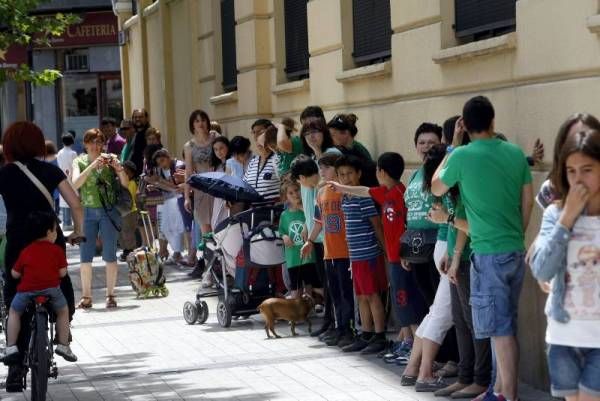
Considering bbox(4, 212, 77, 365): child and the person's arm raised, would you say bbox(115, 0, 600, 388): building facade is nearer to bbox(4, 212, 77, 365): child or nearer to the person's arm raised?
the person's arm raised

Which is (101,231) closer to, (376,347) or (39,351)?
(376,347)

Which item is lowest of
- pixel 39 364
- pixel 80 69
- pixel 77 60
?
pixel 39 364

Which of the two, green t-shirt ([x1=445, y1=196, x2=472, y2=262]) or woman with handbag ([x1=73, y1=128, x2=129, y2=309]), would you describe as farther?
woman with handbag ([x1=73, y1=128, x2=129, y2=309])

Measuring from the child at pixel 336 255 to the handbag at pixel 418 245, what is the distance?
1.58m

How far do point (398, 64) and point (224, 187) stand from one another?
2132mm

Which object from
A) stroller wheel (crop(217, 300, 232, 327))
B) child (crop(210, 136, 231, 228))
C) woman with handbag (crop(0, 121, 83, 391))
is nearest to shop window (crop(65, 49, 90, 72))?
child (crop(210, 136, 231, 228))

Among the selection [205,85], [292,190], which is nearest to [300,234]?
[292,190]

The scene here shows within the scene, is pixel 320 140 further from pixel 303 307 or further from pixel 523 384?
pixel 523 384

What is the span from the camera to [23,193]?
9750mm

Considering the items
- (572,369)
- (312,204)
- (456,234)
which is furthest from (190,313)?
(572,369)

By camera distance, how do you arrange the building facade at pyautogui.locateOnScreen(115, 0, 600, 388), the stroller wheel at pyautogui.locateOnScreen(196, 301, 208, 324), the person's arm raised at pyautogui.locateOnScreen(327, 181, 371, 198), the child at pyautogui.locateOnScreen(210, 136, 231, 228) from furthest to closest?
the child at pyautogui.locateOnScreen(210, 136, 231, 228), the stroller wheel at pyautogui.locateOnScreen(196, 301, 208, 324), the person's arm raised at pyautogui.locateOnScreen(327, 181, 371, 198), the building facade at pyautogui.locateOnScreen(115, 0, 600, 388)

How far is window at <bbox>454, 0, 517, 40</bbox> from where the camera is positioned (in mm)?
10250

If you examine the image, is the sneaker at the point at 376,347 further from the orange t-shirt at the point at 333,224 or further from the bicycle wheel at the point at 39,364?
the bicycle wheel at the point at 39,364

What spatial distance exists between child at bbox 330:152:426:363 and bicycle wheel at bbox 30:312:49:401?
8.49ft
